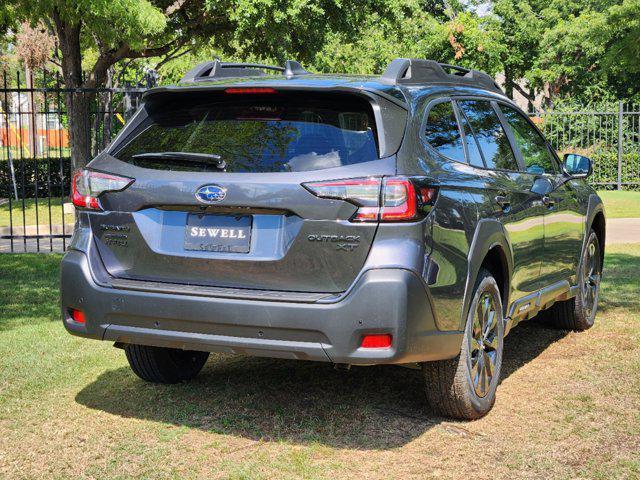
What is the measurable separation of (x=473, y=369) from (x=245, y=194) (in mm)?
1608

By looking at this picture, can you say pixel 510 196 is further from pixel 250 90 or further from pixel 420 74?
pixel 250 90

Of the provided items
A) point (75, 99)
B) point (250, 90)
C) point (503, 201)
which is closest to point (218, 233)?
point (250, 90)

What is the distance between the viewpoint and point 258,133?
449 centimetres

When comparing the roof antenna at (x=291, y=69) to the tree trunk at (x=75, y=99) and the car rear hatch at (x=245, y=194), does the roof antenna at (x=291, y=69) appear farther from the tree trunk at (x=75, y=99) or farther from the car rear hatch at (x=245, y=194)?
the tree trunk at (x=75, y=99)

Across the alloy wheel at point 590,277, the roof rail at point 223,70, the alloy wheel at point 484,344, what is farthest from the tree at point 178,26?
the alloy wheel at point 484,344

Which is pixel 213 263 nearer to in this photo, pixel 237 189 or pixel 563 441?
pixel 237 189

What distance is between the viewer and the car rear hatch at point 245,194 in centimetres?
418

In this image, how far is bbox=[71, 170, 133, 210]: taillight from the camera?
4.60 m

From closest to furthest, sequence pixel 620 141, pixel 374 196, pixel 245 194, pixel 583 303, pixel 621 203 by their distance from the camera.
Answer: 1. pixel 374 196
2. pixel 245 194
3. pixel 583 303
4. pixel 621 203
5. pixel 620 141

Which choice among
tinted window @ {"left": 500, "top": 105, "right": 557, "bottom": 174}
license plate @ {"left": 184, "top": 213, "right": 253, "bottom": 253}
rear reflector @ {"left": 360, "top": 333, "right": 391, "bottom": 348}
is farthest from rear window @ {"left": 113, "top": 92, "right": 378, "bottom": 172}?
tinted window @ {"left": 500, "top": 105, "right": 557, "bottom": 174}

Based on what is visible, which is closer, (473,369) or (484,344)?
(473,369)

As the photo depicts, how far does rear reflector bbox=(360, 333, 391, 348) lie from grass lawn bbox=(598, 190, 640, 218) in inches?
597

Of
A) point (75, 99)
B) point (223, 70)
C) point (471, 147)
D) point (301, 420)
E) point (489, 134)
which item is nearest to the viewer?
point (301, 420)

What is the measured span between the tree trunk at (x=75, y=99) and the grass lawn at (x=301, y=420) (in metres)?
7.86
